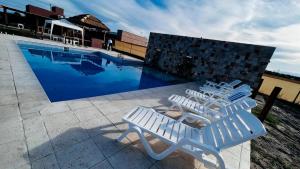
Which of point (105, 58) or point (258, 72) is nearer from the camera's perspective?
point (258, 72)

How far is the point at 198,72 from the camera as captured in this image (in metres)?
10.8

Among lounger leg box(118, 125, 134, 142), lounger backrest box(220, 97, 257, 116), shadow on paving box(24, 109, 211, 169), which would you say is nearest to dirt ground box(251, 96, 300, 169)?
lounger backrest box(220, 97, 257, 116)

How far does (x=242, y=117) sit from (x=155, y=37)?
40.8 ft

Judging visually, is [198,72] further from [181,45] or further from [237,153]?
[237,153]

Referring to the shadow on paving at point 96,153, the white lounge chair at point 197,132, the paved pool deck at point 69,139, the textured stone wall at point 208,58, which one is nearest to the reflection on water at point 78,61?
the textured stone wall at point 208,58

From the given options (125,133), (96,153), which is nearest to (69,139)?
(96,153)

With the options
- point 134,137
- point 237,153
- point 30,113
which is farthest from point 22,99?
point 237,153

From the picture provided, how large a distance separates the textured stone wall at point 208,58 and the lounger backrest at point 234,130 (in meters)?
7.85

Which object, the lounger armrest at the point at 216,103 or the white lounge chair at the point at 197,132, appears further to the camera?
the lounger armrest at the point at 216,103

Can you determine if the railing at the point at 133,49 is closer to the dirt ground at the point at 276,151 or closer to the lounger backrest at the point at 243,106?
the dirt ground at the point at 276,151

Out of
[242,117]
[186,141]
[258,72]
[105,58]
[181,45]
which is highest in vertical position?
[181,45]

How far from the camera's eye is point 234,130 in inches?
81.0

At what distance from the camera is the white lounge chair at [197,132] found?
6.13 feet

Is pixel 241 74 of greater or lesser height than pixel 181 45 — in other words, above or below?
below
